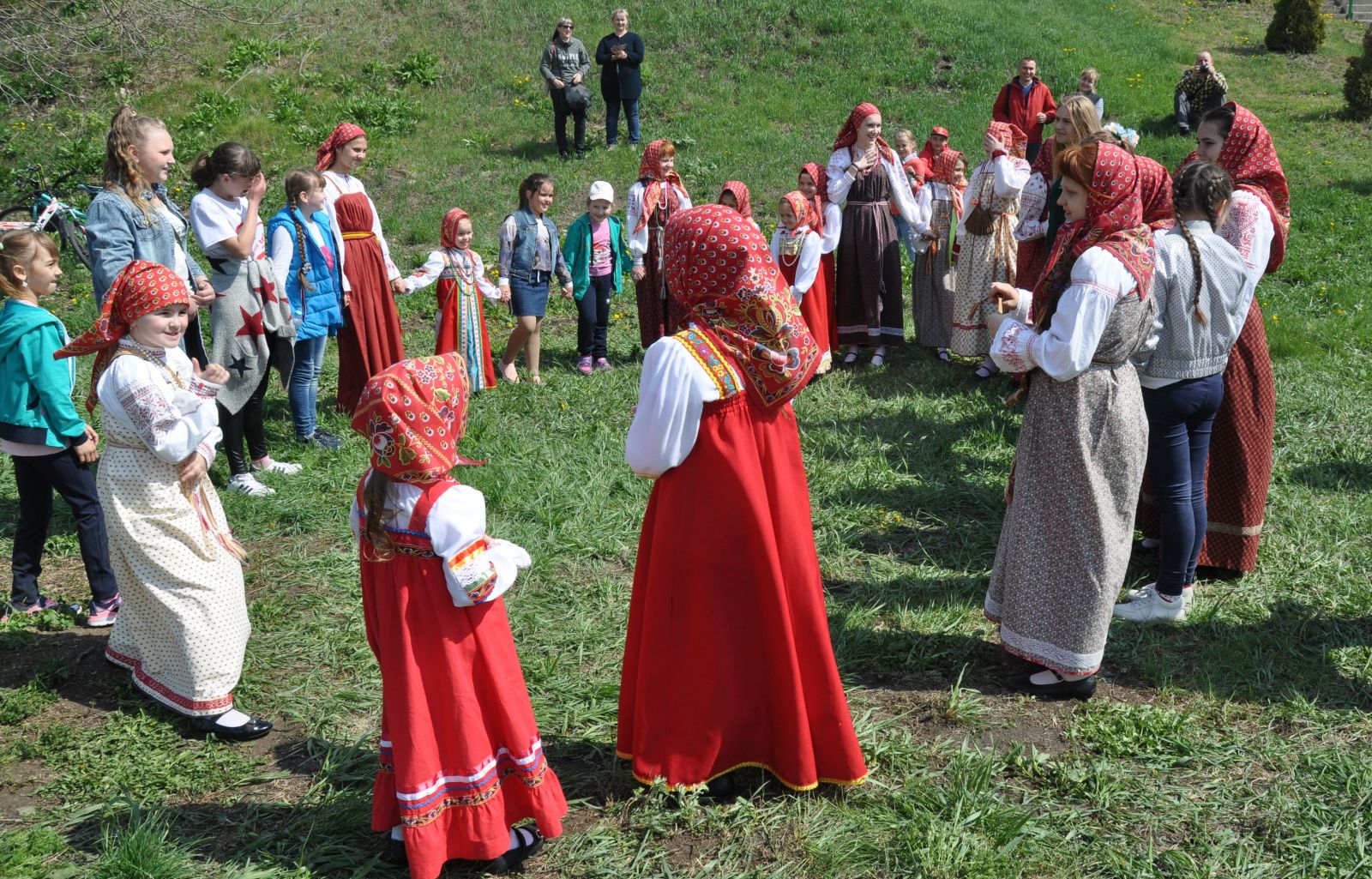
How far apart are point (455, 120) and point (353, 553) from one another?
35.2 ft

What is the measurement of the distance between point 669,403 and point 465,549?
0.73 metres

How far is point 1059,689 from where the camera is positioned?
4.35 metres

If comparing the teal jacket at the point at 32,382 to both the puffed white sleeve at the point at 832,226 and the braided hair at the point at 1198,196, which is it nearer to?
the braided hair at the point at 1198,196

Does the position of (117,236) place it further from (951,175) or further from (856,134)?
(951,175)

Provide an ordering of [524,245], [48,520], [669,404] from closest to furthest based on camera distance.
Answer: [669,404]
[48,520]
[524,245]

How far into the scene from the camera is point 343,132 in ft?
24.1

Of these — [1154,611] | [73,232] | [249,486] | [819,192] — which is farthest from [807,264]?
[73,232]

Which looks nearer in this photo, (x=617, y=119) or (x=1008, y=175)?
(x=1008, y=175)

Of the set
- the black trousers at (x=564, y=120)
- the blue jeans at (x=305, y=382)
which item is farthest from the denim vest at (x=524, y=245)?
the black trousers at (x=564, y=120)

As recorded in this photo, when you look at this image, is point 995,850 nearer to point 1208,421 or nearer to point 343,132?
point 1208,421

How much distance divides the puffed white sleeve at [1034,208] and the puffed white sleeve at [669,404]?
483cm

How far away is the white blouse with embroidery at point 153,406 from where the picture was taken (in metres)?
3.90

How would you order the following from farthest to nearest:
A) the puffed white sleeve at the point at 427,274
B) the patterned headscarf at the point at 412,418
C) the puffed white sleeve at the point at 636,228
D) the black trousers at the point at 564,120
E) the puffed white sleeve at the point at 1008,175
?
the black trousers at the point at 564,120 → the puffed white sleeve at the point at 636,228 → the puffed white sleeve at the point at 1008,175 → the puffed white sleeve at the point at 427,274 → the patterned headscarf at the point at 412,418

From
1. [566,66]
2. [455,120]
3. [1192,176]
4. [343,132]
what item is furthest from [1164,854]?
[455,120]
